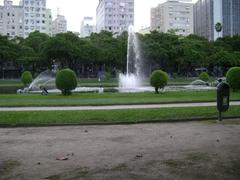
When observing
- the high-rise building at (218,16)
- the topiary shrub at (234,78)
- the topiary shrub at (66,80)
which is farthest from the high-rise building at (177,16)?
the topiary shrub at (66,80)

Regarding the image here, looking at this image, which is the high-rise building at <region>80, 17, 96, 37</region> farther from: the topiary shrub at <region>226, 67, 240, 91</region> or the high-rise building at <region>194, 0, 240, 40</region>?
the topiary shrub at <region>226, 67, 240, 91</region>

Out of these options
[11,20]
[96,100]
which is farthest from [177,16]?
[96,100]

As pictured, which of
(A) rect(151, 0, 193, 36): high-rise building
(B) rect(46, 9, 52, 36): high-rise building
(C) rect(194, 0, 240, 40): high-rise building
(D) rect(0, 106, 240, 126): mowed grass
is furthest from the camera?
(A) rect(151, 0, 193, 36): high-rise building

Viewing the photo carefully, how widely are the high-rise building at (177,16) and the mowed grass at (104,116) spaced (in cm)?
13668

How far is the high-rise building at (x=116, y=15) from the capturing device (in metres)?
142

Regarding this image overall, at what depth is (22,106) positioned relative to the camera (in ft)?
59.8

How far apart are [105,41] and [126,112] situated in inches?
2402

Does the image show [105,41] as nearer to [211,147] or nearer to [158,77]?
[158,77]

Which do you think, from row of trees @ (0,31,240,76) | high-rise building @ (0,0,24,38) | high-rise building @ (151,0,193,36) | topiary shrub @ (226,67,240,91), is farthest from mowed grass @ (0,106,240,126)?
high-rise building @ (151,0,193,36)

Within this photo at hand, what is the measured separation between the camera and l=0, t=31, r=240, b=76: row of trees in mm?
66625

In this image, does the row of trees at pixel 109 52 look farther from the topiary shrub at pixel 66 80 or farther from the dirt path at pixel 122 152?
the dirt path at pixel 122 152

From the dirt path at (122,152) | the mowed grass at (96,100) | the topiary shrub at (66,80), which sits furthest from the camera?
the topiary shrub at (66,80)

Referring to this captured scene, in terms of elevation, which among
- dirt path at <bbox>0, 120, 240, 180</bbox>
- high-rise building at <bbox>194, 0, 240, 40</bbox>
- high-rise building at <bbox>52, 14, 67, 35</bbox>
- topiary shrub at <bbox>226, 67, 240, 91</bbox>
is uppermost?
high-rise building at <bbox>52, 14, 67, 35</bbox>

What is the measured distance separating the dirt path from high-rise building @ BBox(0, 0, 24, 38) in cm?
13101
